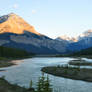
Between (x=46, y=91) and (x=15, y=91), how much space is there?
9230 mm

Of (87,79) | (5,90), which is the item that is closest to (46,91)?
(5,90)

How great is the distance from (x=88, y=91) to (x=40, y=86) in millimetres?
13882

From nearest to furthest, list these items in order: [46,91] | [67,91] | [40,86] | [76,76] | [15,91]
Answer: [46,91], [40,86], [15,91], [67,91], [76,76]

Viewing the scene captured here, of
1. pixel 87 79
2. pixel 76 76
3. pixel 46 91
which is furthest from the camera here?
pixel 76 76

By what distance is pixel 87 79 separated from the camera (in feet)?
173

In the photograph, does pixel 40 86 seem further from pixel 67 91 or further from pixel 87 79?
pixel 87 79

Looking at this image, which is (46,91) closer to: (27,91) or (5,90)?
(27,91)

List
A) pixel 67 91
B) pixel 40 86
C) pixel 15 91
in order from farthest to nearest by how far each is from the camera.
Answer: pixel 67 91 → pixel 15 91 → pixel 40 86

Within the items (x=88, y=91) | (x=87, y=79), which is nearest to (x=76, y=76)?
(x=87, y=79)

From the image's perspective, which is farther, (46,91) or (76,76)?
(76,76)

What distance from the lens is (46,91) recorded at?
26.3m

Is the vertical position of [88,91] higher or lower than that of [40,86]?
lower

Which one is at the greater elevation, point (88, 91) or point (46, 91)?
point (46, 91)

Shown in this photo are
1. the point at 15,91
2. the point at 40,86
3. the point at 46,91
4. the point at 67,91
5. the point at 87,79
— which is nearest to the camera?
the point at 46,91
